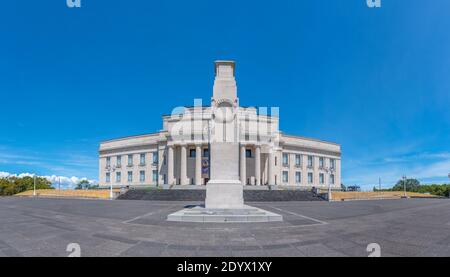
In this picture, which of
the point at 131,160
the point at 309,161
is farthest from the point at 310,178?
the point at 131,160

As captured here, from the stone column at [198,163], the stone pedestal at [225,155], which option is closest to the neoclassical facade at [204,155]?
the stone column at [198,163]

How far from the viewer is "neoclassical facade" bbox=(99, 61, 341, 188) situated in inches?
2302

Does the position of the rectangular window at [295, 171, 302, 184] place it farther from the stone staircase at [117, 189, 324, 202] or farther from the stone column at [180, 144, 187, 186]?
the stone column at [180, 144, 187, 186]

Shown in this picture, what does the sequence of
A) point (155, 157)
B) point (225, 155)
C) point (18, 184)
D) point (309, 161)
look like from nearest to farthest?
1. point (225, 155)
2. point (155, 157)
3. point (18, 184)
4. point (309, 161)

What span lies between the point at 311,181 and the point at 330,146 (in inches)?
546

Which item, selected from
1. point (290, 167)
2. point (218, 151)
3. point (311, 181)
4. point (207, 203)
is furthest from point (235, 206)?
point (311, 181)

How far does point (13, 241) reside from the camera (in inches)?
262

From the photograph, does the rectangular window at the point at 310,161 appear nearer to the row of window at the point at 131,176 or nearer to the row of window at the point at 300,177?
the row of window at the point at 300,177

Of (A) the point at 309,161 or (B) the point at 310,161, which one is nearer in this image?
(A) the point at 309,161

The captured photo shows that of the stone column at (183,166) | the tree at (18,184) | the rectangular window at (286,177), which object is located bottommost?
the tree at (18,184)

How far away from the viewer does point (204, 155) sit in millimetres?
60781

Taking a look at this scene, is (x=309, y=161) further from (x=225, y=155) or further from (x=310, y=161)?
(x=225, y=155)

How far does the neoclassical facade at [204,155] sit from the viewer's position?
5847 centimetres
